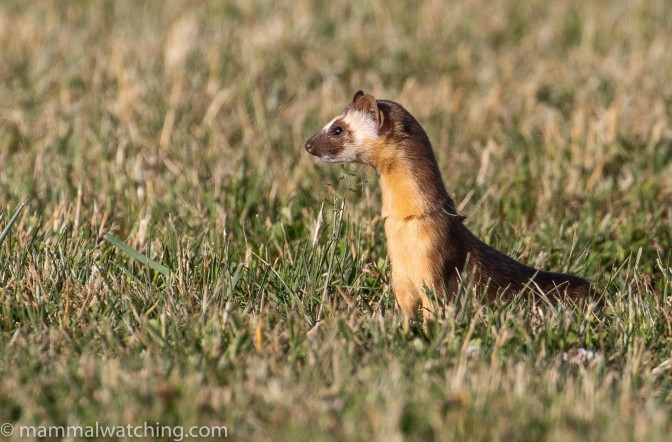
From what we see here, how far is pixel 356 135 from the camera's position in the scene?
14.3 feet

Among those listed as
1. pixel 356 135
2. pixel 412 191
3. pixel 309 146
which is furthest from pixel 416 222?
pixel 309 146

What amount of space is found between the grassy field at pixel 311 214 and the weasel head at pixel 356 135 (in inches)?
5.3

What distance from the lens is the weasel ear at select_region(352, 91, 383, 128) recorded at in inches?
168

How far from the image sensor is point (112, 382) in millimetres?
3234

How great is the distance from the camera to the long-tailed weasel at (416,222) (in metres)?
4.18

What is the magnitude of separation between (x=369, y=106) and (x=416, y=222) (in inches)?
20.2

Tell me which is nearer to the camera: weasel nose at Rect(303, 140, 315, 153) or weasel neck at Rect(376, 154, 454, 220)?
weasel neck at Rect(376, 154, 454, 220)

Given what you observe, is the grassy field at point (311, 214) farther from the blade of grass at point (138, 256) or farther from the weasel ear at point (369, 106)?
the weasel ear at point (369, 106)

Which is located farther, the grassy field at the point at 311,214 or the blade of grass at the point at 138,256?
the blade of grass at the point at 138,256

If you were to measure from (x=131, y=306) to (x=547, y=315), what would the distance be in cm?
150

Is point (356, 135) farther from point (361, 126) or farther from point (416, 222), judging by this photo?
point (416, 222)

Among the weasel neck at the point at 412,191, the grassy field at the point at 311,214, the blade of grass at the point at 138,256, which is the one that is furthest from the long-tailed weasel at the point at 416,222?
the blade of grass at the point at 138,256

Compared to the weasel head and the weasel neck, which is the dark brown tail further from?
the weasel head

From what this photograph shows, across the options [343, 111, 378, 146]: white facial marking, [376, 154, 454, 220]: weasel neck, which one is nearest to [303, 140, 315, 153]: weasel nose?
[343, 111, 378, 146]: white facial marking
